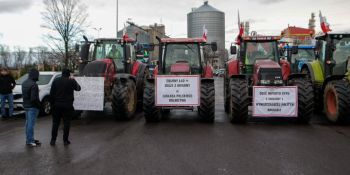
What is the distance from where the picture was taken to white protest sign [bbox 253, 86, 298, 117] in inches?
424

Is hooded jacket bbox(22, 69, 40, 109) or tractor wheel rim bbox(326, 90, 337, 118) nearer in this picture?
hooded jacket bbox(22, 69, 40, 109)

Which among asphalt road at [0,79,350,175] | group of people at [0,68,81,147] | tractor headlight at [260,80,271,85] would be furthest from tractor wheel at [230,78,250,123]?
group of people at [0,68,81,147]

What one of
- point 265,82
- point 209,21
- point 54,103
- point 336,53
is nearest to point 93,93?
point 54,103

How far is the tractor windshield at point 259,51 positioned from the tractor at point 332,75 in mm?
1545

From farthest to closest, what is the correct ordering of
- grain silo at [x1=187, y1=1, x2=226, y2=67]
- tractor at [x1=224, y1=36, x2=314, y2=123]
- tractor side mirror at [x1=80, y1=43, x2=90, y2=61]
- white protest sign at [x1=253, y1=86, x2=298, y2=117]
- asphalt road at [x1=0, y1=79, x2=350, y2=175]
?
grain silo at [x1=187, y1=1, x2=226, y2=67]
tractor side mirror at [x1=80, y1=43, x2=90, y2=61]
white protest sign at [x1=253, y1=86, x2=298, y2=117]
tractor at [x1=224, y1=36, x2=314, y2=123]
asphalt road at [x1=0, y1=79, x2=350, y2=175]

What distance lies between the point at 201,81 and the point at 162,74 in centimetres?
166

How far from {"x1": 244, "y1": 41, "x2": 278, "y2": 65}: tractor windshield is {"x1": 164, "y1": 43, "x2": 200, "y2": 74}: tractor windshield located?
5.42 ft

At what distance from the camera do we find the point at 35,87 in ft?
27.6

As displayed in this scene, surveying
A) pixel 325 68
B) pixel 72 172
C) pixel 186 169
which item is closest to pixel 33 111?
pixel 72 172

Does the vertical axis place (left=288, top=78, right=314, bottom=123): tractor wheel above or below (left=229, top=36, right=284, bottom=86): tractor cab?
below

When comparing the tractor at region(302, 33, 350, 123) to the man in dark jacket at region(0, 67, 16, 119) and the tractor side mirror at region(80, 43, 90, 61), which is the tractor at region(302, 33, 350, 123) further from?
the man in dark jacket at region(0, 67, 16, 119)

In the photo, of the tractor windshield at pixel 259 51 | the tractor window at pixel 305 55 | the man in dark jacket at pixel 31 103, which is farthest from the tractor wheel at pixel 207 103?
the tractor window at pixel 305 55

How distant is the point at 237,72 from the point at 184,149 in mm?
5772

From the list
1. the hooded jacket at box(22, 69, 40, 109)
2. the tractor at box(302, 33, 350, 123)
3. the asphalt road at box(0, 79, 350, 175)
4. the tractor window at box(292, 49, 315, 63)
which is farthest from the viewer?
the tractor window at box(292, 49, 315, 63)
